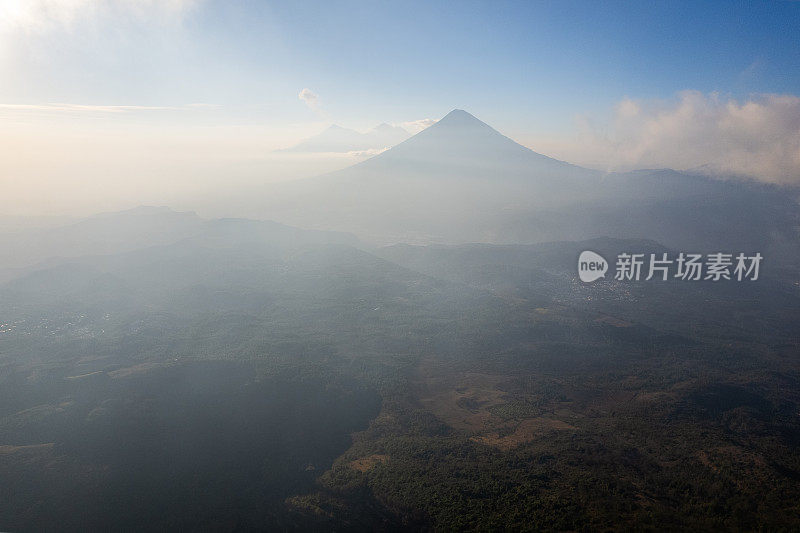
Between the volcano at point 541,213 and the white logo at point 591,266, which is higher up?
the volcano at point 541,213

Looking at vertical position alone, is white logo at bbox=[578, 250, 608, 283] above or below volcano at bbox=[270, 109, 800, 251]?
below

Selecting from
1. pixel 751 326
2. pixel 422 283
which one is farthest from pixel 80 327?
pixel 751 326

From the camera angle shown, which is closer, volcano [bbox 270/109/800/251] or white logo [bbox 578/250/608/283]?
white logo [bbox 578/250/608/283]

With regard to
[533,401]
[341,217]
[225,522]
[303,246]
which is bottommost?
[225,522]

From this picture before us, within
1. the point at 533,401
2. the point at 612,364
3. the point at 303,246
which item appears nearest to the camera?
the point at 533,401

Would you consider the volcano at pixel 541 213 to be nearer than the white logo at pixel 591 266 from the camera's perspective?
No

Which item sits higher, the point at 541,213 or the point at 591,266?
the point at 541,213

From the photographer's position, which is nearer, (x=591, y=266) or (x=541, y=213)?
(x=591, y=266)

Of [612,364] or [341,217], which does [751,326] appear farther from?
[341,217]
